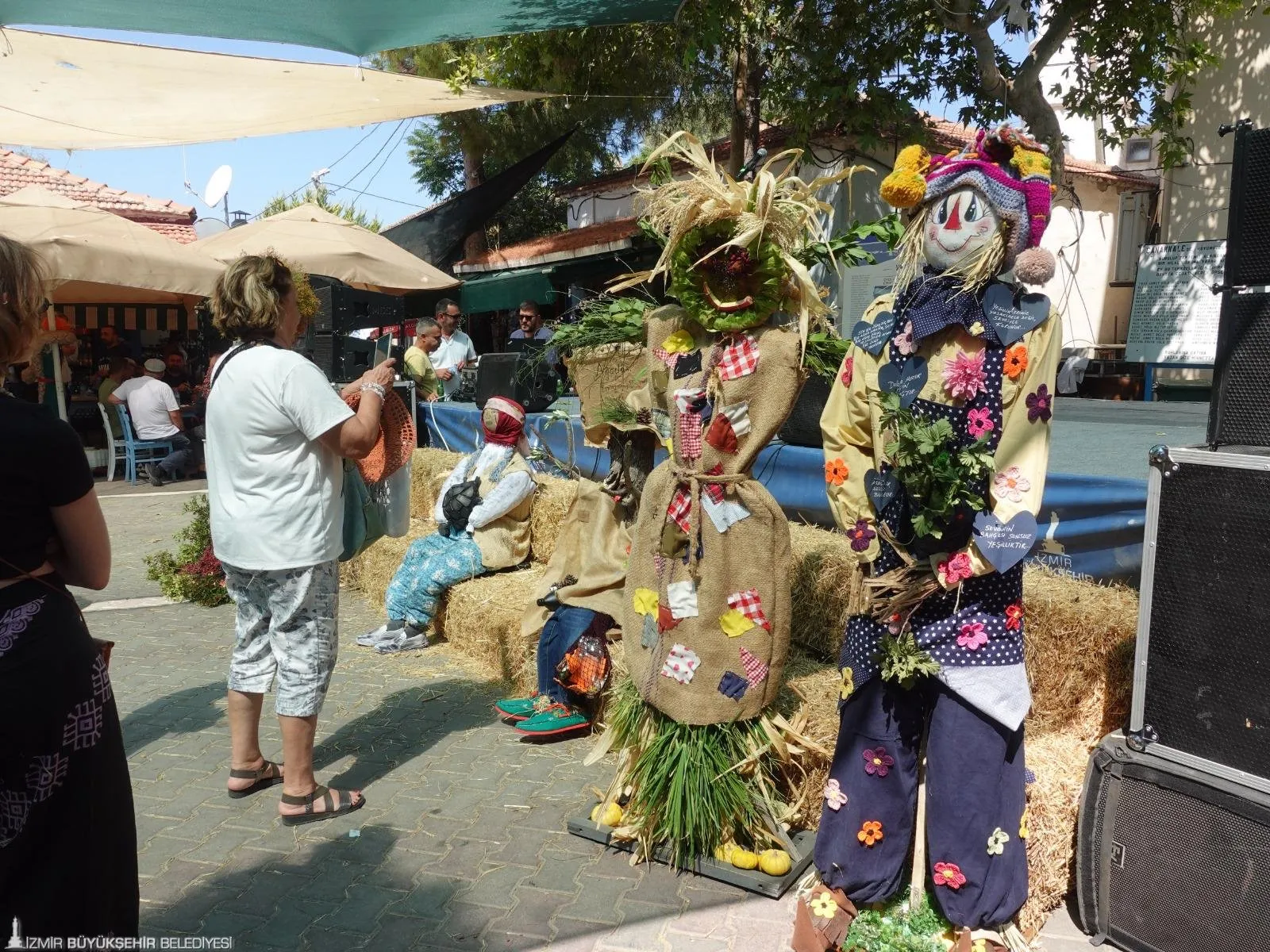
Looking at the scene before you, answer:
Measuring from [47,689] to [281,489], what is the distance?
4.37 feet

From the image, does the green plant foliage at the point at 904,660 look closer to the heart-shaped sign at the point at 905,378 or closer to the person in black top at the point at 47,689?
the heart-shaped sign at the point at 905,378

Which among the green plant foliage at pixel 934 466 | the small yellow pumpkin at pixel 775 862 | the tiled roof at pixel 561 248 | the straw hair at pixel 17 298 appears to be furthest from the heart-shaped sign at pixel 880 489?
the tiled roof at pixel 561 248

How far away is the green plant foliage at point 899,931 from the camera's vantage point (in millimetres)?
2539

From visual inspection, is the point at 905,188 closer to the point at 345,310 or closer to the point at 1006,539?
the point at 1006,539

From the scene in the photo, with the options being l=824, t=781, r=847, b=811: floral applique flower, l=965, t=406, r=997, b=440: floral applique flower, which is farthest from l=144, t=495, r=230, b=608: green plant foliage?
l=965, t=406, r=997, b=440: floral applique flower

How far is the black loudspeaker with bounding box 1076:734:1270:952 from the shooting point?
2.25m

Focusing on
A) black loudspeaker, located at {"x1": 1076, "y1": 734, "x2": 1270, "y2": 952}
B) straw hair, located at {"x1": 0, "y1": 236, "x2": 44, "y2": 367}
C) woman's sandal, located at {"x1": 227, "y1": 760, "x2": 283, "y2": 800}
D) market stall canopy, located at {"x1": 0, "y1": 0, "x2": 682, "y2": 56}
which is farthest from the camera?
market stall canopy, located at {"x1": 0, "y1": 0, "x2": 682, "y2": 56}

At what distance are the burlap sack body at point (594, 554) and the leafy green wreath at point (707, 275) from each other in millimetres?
1036

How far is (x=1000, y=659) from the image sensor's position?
2416 mm

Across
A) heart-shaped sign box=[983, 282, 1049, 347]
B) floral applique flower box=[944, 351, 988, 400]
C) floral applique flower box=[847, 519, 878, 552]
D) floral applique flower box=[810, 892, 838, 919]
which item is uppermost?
heart-shaped sign box=[983, 282, 1049, 347]

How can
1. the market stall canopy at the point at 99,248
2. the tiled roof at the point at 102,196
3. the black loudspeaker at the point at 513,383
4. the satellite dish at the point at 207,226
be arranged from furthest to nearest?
the tiled roof at the point at 102,196 < the satellite dish at the point at 207,226 < the market stall canopy at the point at 99,248 < the black loudspeaker at the point at 513,383

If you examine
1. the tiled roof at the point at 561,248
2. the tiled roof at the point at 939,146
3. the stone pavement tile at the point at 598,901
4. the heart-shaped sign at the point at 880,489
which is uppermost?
the tiled roof at the point at 939,146

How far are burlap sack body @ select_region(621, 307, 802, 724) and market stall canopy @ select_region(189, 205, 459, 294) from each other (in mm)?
7160

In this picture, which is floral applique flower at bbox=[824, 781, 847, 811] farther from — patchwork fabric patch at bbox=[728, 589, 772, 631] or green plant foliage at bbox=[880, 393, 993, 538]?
green plant foliage at bbox=[880, 393, 993, 538]
